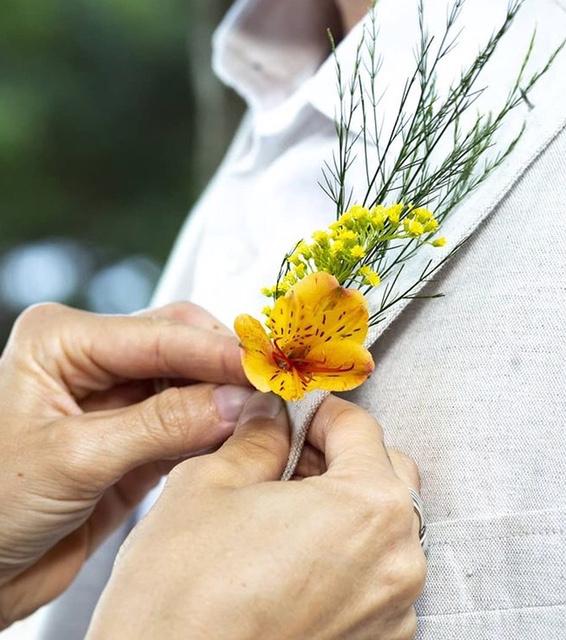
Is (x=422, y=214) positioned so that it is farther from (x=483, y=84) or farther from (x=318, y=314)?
(x=483, y=84)

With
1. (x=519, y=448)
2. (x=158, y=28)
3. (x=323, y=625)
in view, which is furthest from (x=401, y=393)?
(x=158, y=28)

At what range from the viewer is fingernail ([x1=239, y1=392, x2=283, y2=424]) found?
0.68 metres

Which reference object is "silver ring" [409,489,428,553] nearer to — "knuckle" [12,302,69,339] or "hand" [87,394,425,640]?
"hand" [87,394,425,640]

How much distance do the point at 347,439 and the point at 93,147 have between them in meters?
2.86

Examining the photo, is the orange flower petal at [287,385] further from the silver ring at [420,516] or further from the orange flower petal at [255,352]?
the silver ring at [420,516]

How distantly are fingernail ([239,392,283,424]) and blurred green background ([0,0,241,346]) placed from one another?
248 cm

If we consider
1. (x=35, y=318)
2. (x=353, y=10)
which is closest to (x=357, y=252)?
(x=35, y=318)

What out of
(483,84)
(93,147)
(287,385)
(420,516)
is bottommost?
(93,147)

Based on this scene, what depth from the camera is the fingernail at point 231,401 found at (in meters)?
0.73

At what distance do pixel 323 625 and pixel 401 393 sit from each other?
23cm

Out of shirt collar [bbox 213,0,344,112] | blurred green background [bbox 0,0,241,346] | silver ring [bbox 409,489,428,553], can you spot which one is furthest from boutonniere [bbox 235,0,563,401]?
blurred green background [bbox 0,0,241,346]

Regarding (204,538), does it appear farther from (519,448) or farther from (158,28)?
(158,28)

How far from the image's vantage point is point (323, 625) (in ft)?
1.80

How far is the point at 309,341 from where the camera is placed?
0.58m
